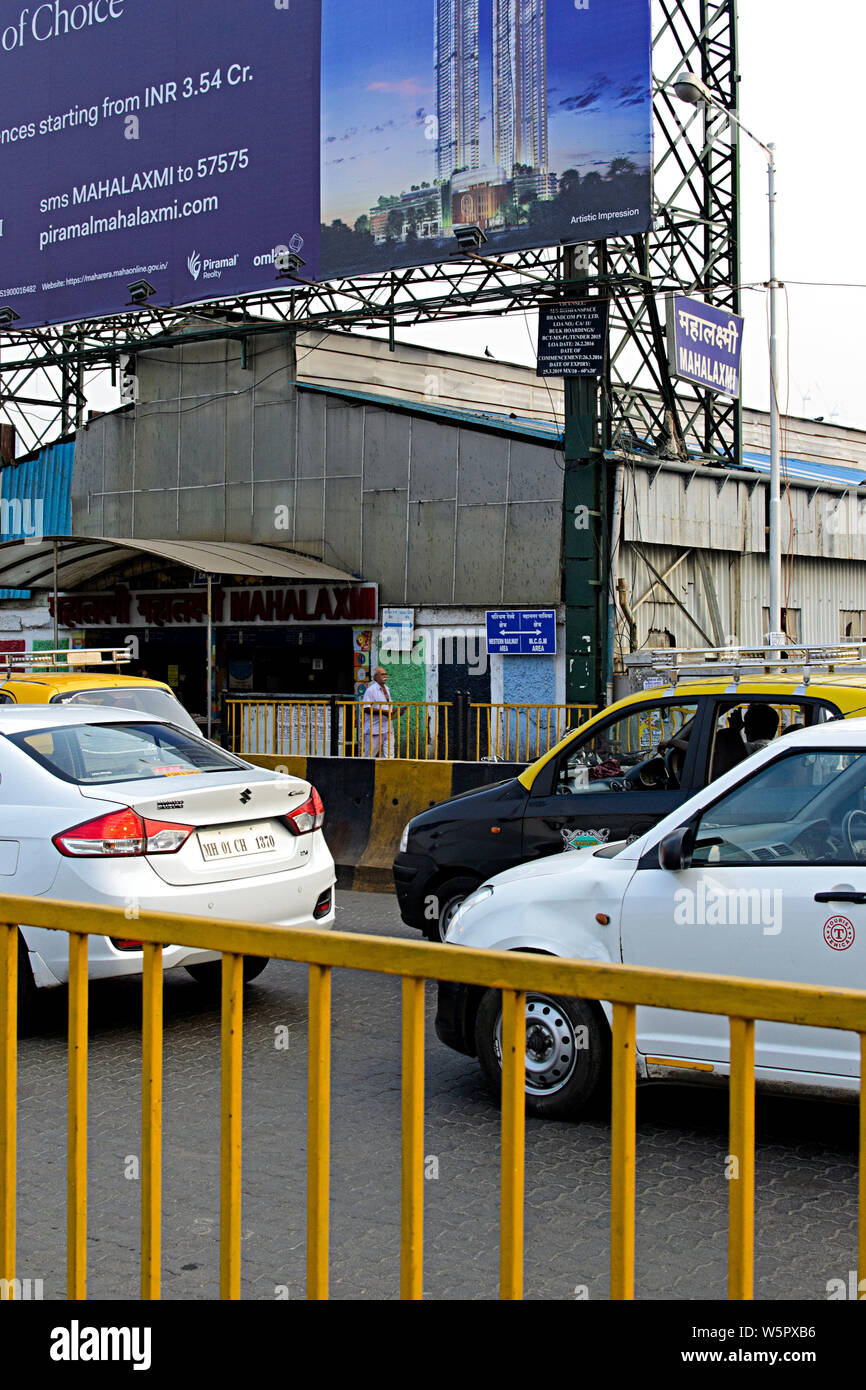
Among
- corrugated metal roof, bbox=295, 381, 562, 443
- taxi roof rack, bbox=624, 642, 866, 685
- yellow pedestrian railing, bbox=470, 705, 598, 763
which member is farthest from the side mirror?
corrugated metal roof, bbox=295, 381, 562, 443

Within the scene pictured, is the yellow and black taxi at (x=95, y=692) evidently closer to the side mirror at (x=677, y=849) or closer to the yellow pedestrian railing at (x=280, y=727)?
the yellow pedestrian railing at (x=280, y=727)

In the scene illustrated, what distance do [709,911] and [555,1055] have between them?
31.8 inches

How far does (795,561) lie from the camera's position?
928 inches

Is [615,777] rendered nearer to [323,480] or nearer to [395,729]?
[395,729]

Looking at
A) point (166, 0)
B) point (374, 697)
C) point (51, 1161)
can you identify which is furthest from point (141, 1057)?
point (166, 0)

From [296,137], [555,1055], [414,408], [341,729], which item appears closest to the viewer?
[555,1055]

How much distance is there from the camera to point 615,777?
28.9 feet

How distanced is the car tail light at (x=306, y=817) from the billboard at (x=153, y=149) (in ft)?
51.9

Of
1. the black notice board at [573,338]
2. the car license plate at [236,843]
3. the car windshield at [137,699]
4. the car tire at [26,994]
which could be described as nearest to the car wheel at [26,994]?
the car tire at [26,994]

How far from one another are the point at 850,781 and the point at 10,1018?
3420 millimetres

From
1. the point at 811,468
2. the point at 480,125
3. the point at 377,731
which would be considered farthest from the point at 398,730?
the point at 811,468

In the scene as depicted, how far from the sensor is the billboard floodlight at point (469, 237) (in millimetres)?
19688

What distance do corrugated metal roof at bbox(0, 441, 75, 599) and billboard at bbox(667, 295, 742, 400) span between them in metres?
11.9

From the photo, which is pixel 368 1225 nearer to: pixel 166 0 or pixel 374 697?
pixel 374 697
